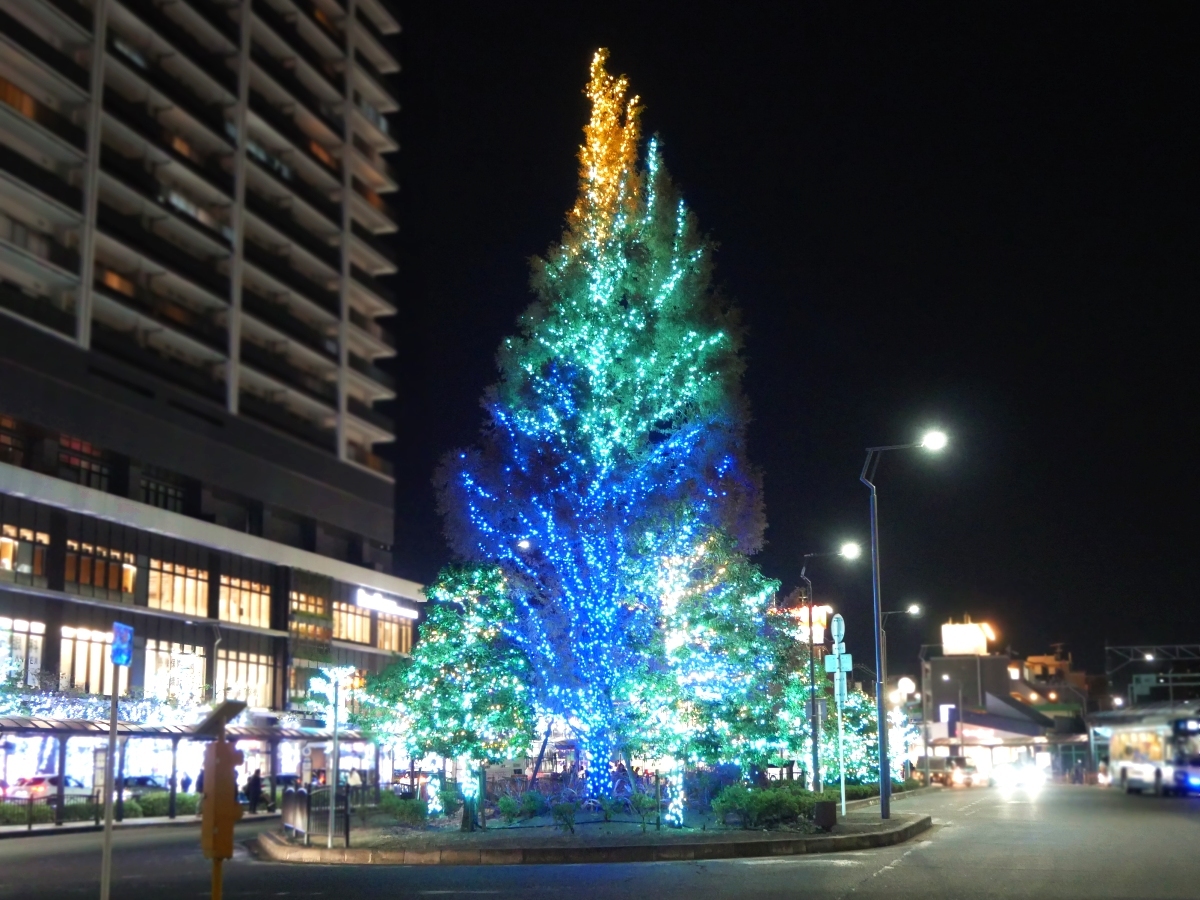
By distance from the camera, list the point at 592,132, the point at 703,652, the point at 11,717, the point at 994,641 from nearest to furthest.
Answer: the point at 703,652, the point at 592,132, the point at 11,717, the point at 994,641

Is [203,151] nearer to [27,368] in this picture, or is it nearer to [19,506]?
[27,368]

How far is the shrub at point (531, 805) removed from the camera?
2727 cm

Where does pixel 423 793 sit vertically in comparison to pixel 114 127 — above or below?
below

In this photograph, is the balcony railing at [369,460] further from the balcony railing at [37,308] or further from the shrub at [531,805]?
the shrub at [531,805]

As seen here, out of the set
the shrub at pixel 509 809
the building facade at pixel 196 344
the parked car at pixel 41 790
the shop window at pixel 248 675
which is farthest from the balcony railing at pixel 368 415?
the shrub at pixel 509 809

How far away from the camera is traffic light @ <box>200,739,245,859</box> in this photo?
30.1 feet

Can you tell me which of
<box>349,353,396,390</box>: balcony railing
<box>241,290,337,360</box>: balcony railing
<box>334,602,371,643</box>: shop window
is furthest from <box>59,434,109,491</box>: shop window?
Result: <box>349,353,396,390</box>: balcony railing

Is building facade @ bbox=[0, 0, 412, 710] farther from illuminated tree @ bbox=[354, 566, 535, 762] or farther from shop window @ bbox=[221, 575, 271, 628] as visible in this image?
illuminated tree @ bbox=[354, 566, 535, 762]

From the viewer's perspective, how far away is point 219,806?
9211 mm

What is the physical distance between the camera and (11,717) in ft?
148

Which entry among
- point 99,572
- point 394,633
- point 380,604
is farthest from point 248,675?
point 394,633

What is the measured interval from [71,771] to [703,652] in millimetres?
38162

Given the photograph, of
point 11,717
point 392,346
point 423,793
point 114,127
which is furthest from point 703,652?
point 392,346

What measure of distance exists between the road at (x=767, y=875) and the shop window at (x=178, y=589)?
120 ft
